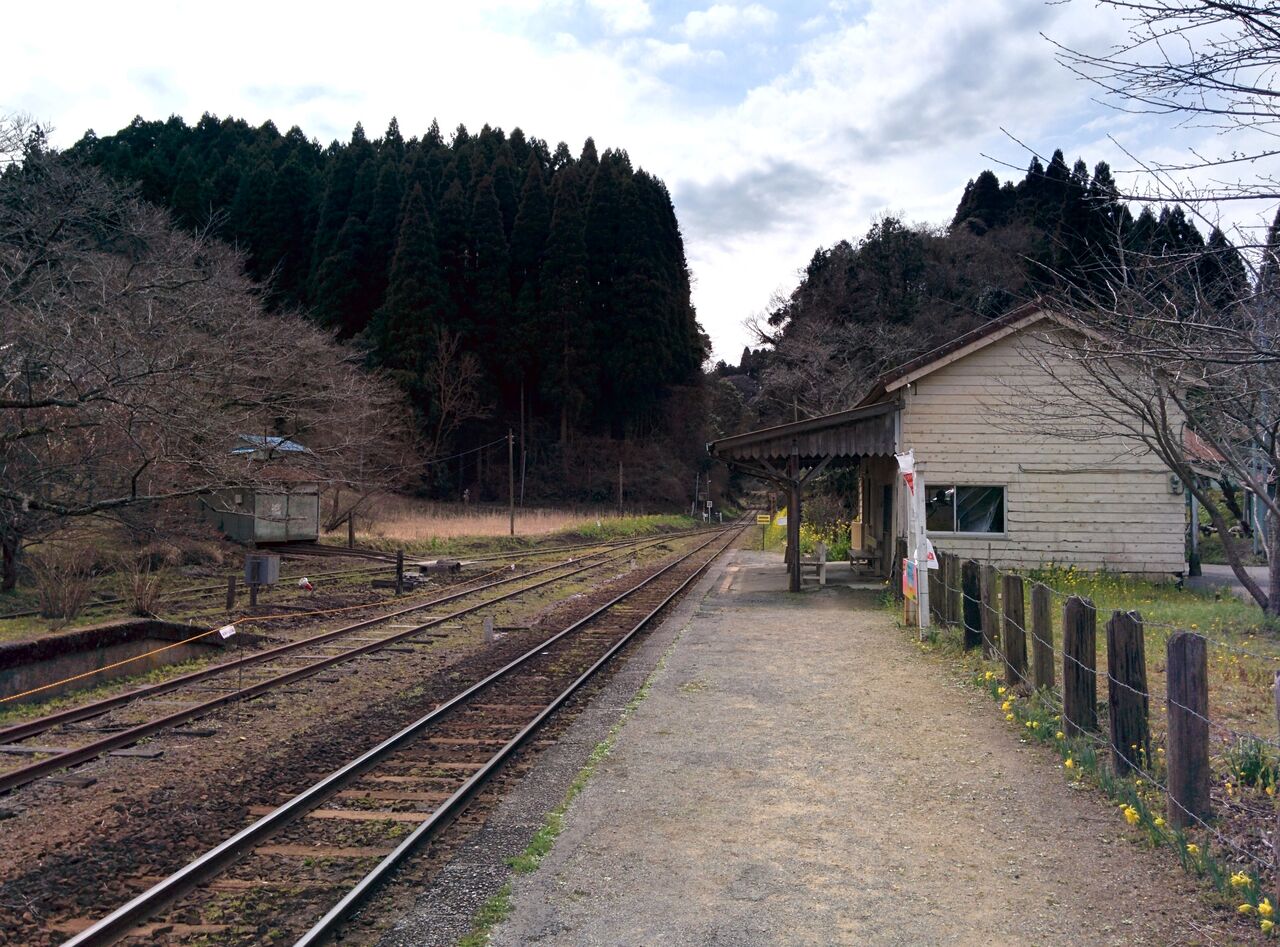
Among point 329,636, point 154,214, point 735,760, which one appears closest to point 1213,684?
point 735,760

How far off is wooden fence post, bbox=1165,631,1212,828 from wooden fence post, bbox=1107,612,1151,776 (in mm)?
757

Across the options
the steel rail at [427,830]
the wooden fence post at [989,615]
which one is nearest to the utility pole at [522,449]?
the wooden fence post at [989,615]

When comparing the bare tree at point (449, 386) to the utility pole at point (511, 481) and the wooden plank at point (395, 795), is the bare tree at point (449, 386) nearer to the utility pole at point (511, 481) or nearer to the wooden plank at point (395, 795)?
the utility pole at point (511, 481)

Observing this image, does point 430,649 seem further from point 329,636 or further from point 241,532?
point 241,532

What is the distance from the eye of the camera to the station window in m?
17.8

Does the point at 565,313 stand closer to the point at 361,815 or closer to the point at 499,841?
the point at 361,815

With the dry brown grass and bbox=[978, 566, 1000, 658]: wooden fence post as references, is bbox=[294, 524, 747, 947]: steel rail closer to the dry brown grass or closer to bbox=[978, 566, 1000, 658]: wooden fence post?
bbox=[978, 566, 1000, 658]: wooden fence post

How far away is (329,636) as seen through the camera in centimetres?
1352

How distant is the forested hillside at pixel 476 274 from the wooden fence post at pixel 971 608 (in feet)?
138

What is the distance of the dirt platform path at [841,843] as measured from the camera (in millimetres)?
4184

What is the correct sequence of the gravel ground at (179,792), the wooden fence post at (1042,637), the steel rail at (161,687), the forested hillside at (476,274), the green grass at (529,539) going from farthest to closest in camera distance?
the forested hillside at (476,274) → the green grass at (529,539) → the steel rail at (161,687) → the wooden fence post at (1042,637) → the gravel ground at (179,792)

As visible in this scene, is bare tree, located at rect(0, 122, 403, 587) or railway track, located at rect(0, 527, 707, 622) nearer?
bare tree, located at rect(0, 122, 403, 587)

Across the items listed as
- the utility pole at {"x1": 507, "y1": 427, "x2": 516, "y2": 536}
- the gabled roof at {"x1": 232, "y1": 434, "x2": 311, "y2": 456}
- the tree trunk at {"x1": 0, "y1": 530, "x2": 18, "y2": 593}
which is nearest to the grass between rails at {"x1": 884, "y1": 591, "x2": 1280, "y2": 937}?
the gabled roof at {"x1": 232, "y1": 434, "x2": 311, "y2": 456}

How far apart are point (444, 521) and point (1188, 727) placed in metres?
36.2
